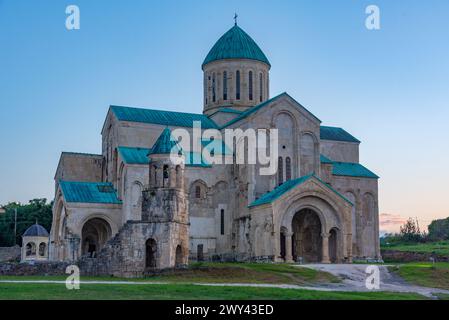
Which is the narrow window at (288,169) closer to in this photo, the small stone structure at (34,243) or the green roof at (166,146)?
the green roof at (166,146)

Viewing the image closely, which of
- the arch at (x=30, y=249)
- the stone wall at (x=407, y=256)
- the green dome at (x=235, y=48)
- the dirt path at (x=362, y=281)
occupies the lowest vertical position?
the dirt path at (x=362, y=281)

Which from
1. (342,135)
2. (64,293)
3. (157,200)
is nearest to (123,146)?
(157,200)

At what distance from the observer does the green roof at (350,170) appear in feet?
190

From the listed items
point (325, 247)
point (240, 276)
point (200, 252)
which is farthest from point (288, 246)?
point (240, 276)

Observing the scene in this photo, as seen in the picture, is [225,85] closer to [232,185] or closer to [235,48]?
[235,48]

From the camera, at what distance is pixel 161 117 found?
55031 mm

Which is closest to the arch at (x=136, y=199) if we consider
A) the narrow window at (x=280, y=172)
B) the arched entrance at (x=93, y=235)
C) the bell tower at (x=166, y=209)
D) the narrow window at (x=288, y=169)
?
the arched entrance at (x=93, y=235)

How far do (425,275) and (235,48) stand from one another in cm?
2859

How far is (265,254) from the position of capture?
1836 inches

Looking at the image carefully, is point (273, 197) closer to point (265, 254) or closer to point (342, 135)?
point (265, 254)

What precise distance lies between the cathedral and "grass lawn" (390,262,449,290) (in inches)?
359

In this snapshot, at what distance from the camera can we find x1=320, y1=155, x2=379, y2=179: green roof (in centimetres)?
5778

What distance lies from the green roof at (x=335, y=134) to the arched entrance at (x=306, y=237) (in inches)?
496

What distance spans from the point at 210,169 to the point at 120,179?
7.00 m
